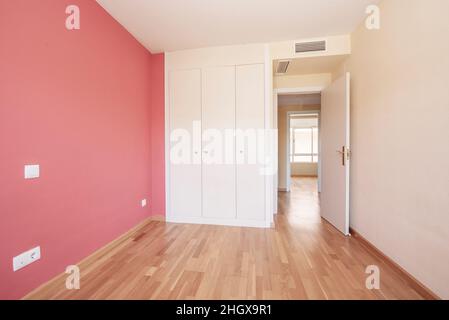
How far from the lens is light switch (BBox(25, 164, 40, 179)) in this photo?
135 centimetres

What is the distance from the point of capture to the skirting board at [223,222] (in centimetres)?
272

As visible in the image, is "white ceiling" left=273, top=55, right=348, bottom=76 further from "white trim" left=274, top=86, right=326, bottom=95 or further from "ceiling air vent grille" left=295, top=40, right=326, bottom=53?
"white trim" left=274, top=86, right=326, bottom=95

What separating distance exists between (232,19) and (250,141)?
4.90ft

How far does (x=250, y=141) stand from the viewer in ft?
8.95

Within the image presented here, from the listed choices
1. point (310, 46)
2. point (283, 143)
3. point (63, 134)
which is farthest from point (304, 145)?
point (63, 134)

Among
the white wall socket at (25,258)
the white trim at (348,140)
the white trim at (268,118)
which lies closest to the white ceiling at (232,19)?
the white trim at (268,118)

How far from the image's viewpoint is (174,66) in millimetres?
2891

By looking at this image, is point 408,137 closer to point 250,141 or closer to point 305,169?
point 250,141

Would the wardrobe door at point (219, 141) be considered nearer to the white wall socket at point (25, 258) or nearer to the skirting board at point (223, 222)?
the skirting board at point (223, 222)

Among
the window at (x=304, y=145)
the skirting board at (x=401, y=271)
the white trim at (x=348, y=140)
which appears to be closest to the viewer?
the skirting board at (x=401, y=271)

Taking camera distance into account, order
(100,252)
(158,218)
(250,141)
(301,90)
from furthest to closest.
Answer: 1. (301,90)
2. (158,218)
3. (250,141)
4. (100,252)

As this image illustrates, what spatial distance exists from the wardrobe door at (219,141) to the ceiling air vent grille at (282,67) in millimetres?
735

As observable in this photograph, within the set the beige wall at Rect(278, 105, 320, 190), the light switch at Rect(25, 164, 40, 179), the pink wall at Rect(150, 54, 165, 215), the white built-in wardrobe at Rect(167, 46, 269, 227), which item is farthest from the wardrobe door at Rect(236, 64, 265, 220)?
the beige wall at Rect(278, 105, 320, 190)
